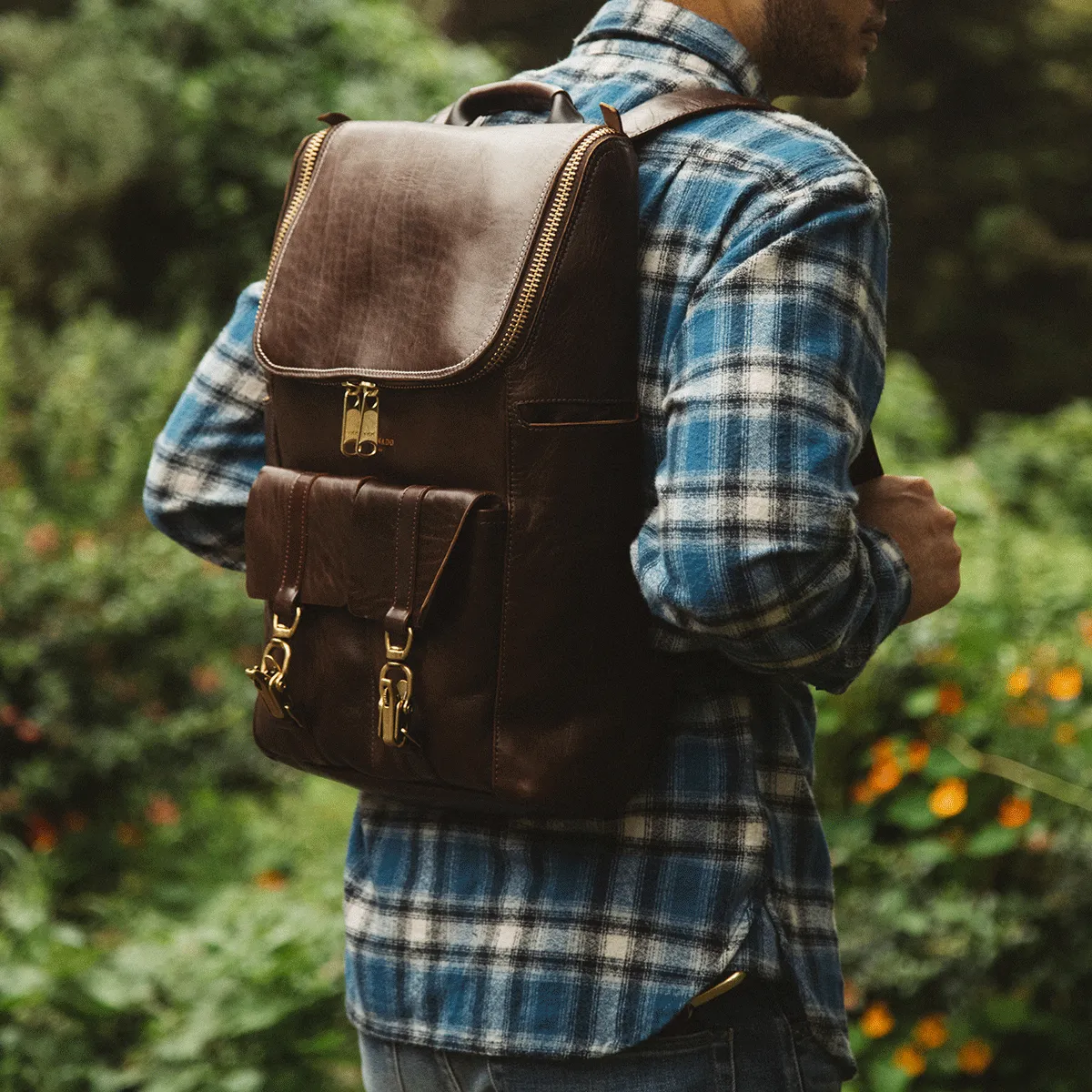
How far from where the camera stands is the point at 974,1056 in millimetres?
2574

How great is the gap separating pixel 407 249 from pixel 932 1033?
2.01 m

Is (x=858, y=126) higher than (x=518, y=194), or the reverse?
(x=518, y=194)

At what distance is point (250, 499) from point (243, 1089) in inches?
62.8

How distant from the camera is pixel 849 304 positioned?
3.67 feet

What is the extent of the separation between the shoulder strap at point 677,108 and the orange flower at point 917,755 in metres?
1.79

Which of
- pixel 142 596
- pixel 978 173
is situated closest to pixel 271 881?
pixel 142 596

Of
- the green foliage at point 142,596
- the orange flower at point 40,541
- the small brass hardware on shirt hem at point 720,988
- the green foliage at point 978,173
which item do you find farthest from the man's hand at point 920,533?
the green foliage at point 978,173

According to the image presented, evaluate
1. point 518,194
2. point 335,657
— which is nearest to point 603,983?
point 335,657

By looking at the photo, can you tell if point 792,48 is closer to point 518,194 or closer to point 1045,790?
point 518,194

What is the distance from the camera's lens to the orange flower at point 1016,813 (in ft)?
8.55

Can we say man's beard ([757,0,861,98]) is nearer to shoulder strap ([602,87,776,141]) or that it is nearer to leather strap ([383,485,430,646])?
shoulder strap ([602,87,776,141])

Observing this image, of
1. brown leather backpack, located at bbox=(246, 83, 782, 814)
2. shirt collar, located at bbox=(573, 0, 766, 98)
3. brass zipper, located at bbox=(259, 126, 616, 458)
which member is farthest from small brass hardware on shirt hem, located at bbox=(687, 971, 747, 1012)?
shirt collar, located at bbox=(573, 0, 766, 98)

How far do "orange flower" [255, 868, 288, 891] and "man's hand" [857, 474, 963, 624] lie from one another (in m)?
2.49

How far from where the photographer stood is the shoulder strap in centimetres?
121
